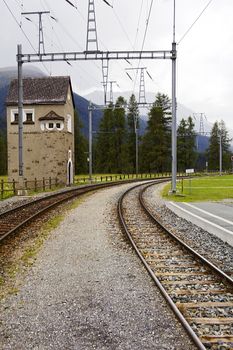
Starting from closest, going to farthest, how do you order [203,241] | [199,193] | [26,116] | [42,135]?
[203,241] → [199,193] → [42,135] → [26,116]

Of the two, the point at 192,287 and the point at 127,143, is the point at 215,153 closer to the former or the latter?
the point at 127,143

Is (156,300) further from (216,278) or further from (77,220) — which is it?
(77,220)

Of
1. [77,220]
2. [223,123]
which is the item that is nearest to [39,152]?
[77,220]

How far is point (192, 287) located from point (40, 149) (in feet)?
131

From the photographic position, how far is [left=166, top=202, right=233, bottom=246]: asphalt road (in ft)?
39.4

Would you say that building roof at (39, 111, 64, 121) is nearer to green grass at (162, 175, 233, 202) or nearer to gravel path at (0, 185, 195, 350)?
green grass at (162, 175, 233, 202)

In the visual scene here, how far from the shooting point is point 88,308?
6.01 meters

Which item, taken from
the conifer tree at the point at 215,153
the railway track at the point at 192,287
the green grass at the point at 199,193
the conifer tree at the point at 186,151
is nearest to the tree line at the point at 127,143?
the conifer tree at the point at 186,151

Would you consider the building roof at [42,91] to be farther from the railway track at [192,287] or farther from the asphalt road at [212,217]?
the railway track at [192,287]

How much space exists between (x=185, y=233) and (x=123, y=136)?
276ft

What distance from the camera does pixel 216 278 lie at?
294 inches

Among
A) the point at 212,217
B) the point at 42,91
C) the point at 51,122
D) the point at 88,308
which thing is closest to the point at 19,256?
the point at 88,308

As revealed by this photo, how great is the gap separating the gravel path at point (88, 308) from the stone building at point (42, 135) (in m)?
35.6

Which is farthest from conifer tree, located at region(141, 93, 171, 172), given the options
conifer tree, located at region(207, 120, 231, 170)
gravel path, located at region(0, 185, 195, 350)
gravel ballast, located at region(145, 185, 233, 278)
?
gravel path, located at region(0, 185, 195, 350)
